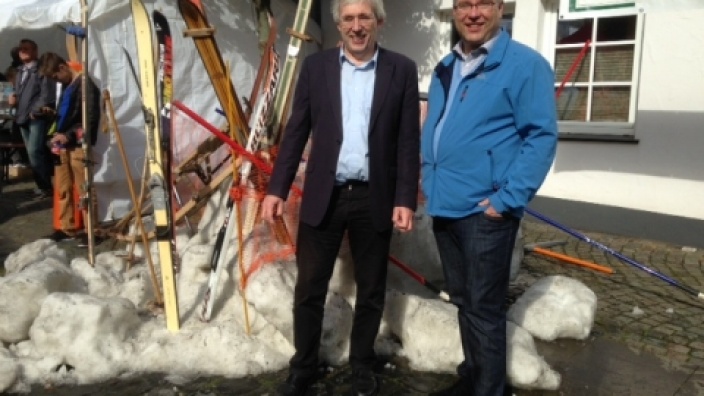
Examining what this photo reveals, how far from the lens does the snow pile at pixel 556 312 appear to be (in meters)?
3.85

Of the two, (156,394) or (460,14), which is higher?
(460,14)

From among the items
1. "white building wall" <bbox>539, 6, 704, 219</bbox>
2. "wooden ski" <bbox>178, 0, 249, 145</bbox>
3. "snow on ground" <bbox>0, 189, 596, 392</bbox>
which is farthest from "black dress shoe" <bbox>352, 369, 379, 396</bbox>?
"white building wall" <bbox>539, 6, 704, 219</bbox>

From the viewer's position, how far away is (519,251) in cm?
486

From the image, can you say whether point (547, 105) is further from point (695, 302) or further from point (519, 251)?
point (695, 302)

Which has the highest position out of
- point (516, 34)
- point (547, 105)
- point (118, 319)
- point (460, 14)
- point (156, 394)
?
point (516, 34)

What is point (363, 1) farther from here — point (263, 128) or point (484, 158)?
point (263, 128)

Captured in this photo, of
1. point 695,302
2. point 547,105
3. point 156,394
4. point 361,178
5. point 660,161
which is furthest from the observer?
point 660,161

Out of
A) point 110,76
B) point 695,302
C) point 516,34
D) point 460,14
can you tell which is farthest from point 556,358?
point 110,76

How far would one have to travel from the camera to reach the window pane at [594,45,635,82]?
6966mm

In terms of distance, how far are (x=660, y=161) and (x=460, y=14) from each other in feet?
17.0

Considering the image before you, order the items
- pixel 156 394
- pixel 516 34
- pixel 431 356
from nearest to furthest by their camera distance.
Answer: pixel 156 394, pixel 431 356, pixel 516 34

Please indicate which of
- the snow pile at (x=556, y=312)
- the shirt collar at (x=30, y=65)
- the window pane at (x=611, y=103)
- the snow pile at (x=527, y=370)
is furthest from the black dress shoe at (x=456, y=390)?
the shirt collar at (x=30, y=65)

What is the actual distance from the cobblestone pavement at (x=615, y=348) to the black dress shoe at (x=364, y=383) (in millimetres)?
111

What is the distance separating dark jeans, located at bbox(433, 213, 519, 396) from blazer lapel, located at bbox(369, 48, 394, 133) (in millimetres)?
549
